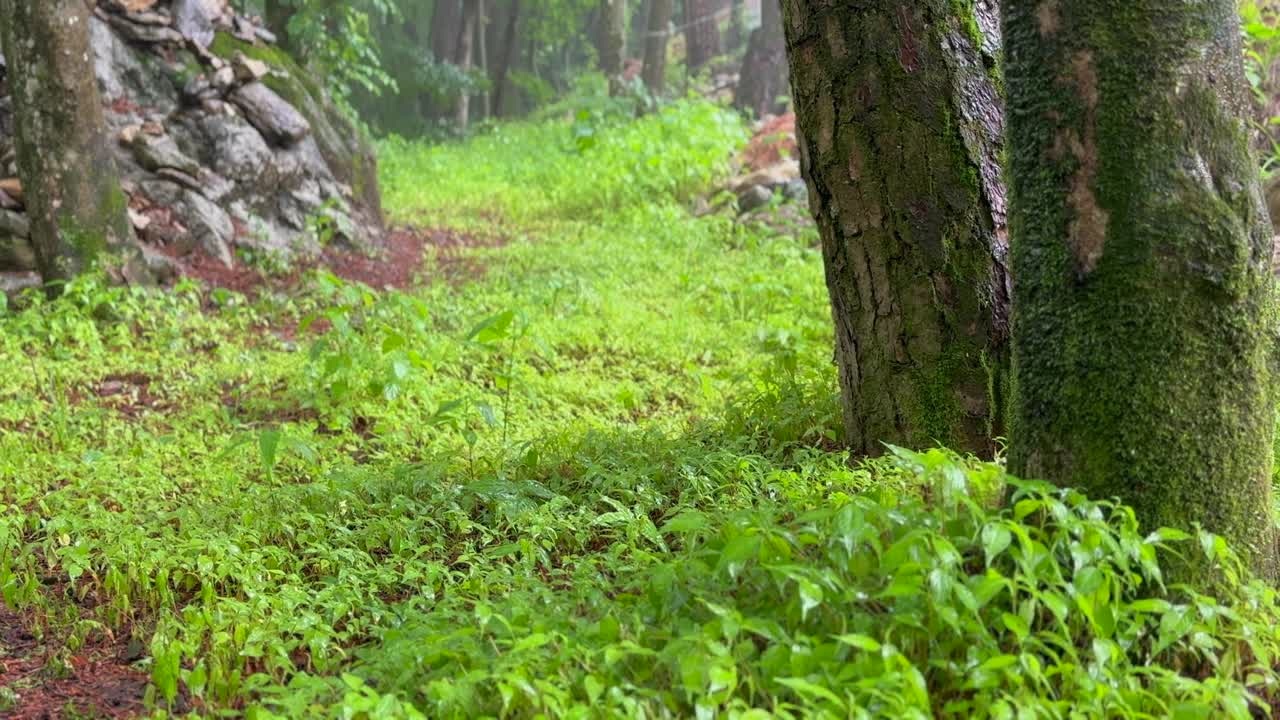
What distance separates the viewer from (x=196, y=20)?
390 inches

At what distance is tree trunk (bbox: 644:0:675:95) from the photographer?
19.0 metres

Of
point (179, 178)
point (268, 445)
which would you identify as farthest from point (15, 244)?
point (268, 445)

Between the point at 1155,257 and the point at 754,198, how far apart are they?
354 inches

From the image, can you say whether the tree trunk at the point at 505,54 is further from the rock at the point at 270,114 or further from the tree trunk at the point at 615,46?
the rock at the point at 270,114

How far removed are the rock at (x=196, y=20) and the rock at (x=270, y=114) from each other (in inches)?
23.2

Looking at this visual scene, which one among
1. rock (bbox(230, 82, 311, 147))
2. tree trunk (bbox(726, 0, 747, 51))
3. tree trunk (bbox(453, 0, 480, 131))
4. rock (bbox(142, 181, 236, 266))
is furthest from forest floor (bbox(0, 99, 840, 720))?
tree trunk (bbox(726, 0, 747, 51))

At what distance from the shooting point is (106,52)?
30.1 feet

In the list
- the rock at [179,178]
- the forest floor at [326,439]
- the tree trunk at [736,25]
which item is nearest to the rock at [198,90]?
the rock at [179,178]

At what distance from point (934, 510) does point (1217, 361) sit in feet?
2.48

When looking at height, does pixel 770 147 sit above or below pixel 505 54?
below

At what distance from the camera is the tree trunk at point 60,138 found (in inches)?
267

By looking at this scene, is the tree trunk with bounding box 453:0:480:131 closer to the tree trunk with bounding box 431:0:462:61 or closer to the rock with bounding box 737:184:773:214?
the tree trunk with bounding box 431:0:462:61

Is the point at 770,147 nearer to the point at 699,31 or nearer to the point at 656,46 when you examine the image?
the point at 656,46

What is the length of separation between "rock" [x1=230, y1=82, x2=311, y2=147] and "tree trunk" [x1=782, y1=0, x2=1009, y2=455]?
7336mm
